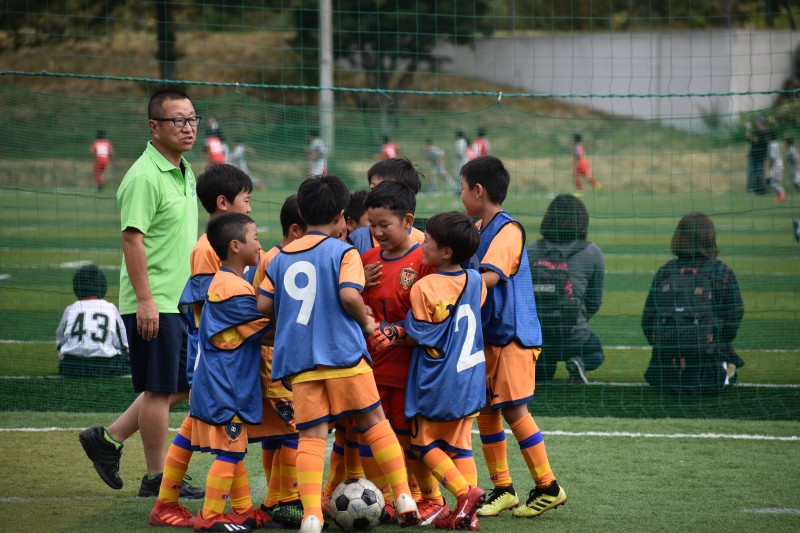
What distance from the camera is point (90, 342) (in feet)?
→ 26.2

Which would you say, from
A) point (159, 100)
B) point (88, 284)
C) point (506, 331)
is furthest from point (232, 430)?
point (88, 284)

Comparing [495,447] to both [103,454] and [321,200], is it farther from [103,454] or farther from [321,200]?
[103,454]

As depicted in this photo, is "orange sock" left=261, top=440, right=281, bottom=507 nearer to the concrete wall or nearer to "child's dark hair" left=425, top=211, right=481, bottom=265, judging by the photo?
"child's dark hair" left=425, top=211, right=481, bottom=265

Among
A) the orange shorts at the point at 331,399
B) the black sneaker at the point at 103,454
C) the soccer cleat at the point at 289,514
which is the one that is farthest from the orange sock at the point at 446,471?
the black sneaker at the point at 103,454

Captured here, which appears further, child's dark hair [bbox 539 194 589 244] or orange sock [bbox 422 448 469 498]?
child's dark hair [bbox 539 194 589 244]

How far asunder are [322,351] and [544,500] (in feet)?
4.55

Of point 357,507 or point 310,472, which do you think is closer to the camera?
point 310,472

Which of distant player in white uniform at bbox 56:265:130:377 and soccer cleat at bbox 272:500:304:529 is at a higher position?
distant player in white uniform at bbox 56:265:130:377

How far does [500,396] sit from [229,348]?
133 cm

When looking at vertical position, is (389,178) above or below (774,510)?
above

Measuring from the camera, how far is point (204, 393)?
4.35 meters

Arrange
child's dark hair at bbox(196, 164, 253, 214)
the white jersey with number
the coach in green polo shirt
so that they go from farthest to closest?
the white jersey with number, the coach in green polo shirt, child's dark hair at bbox(196, 164, 253, 214)

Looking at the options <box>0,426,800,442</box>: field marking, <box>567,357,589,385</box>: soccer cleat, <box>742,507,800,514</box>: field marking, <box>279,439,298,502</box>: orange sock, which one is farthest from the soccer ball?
<box>567,357,589,385</box>: soccer cleat

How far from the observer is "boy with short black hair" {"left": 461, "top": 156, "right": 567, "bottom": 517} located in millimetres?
4676
